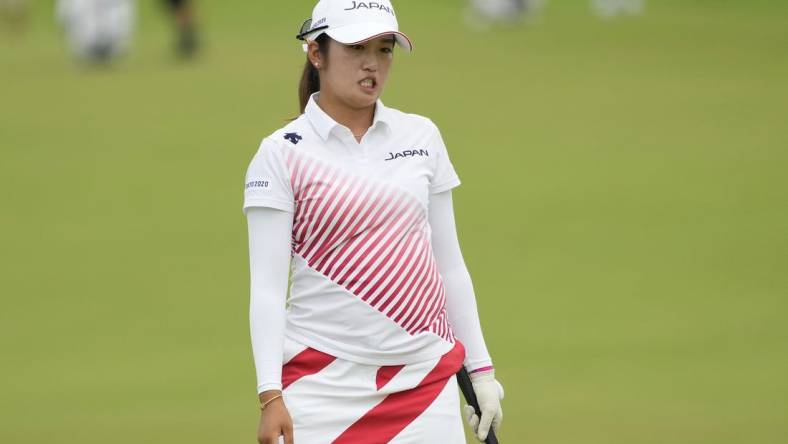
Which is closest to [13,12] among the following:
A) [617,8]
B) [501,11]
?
[501,11]

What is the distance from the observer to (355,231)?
339cm

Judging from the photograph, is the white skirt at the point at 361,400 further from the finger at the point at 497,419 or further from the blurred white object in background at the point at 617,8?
the blurred white object in background at the point at 617,8

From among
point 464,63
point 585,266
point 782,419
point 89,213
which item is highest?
point 464,63

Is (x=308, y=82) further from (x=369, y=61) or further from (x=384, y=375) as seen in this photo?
(x=384, y=375)

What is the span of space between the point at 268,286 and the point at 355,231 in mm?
238

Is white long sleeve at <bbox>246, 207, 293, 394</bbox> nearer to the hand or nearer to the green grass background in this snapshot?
the hand

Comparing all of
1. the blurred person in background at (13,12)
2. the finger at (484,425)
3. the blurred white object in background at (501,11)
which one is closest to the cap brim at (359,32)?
the finger at (484,425)

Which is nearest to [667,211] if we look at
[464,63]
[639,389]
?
[639,389]

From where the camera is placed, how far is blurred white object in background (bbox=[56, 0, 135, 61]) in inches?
672

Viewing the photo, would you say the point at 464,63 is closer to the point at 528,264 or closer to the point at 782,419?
the point at 528,264

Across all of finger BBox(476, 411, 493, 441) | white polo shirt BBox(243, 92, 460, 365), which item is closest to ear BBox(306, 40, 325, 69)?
white polo shirt BBox(243, 92, 460, 365)

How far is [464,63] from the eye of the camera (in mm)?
16781

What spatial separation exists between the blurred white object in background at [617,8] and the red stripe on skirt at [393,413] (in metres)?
17.0

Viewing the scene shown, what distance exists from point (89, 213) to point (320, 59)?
796 centimetres
